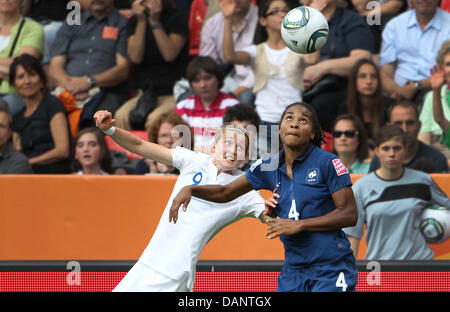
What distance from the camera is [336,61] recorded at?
28.7 feet

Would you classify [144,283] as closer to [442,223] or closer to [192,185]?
[192,185]

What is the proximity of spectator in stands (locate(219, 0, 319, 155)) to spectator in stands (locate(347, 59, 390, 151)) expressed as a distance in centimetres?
57

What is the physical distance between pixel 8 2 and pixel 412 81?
16.4 ft

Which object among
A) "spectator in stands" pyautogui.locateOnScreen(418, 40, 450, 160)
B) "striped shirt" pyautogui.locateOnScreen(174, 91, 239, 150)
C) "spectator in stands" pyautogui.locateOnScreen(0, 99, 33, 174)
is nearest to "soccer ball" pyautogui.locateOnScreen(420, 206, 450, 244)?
"spectator in stands" pyautogui.locateOnScreen(418, 40, 450, 160)

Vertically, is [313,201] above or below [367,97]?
below

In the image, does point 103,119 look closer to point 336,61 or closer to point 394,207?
point 394,207

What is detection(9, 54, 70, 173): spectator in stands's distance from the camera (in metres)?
8.55

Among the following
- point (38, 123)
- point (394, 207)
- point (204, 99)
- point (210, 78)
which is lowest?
point (394, 207)

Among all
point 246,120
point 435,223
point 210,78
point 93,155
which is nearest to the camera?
point 435,223

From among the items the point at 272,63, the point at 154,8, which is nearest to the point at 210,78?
the point at 272,63

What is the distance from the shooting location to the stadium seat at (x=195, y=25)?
9719mm

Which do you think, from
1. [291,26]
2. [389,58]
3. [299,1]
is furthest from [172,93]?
[291,26]

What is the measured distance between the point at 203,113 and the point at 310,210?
3.64 meters

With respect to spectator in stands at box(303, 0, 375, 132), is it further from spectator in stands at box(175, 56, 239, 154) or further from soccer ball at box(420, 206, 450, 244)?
soccer ball at box(420, 206, 450, 244)
